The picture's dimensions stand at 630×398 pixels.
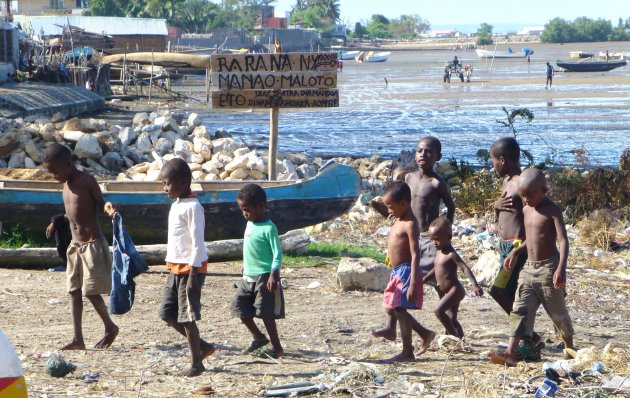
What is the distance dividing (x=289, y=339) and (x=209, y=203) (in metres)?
3.82

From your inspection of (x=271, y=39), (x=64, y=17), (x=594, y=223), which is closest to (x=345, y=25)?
(x=271, y=39)

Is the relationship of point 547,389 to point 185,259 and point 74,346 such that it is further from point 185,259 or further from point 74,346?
point 74,346

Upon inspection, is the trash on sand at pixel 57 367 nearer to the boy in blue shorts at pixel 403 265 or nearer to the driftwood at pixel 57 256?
the boy in blue shorts at pixel 403 265

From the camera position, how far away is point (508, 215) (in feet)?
20.9

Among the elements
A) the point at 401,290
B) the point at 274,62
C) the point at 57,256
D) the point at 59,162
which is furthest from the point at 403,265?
the point at 274,62

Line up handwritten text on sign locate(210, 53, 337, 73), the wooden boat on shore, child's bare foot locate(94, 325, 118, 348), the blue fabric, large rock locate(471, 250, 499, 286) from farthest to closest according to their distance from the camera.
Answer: handwritten text on sign locate(210, 53, 337, 73) < the wooden boat on shore < large rock locate(471, 250, 499, 286) < child's bare foot locate(94, 325, 118, 348) < the blue fabric

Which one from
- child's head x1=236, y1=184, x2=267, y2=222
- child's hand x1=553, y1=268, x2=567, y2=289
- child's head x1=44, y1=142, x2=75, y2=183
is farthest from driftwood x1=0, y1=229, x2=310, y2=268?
child's hand x1=553, y1=268, x2=567, y2=289

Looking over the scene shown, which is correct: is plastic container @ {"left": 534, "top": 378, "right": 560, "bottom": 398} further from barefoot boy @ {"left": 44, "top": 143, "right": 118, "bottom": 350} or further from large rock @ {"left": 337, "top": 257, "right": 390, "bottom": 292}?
large rock @ {"left": 337, "top": 257, "right": 390, "bottom": 292}

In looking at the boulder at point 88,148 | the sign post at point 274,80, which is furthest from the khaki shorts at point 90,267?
the boulder at point 88,148

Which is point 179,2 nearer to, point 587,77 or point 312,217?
point 587,77

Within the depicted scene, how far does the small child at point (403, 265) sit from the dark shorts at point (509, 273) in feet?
1.94

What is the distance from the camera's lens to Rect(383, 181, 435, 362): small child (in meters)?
6.06

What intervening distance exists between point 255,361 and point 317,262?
385 centimetres

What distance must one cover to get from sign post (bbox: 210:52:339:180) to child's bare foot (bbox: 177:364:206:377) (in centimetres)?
511
